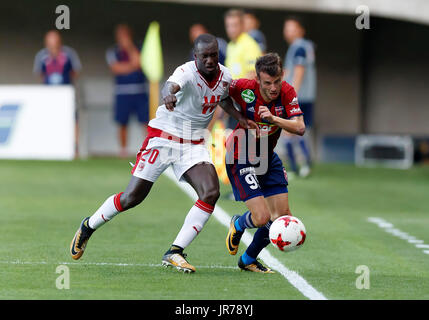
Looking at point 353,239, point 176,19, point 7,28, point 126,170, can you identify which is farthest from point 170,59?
point 353,239

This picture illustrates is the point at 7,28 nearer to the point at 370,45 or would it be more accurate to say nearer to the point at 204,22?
the point at 204,22

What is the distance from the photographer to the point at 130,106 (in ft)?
74.2

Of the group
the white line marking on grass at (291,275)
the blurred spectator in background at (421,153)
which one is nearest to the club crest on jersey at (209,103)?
the white line marking on grass at (291,275)

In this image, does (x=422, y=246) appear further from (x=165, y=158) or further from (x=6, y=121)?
(x=6, y=121)

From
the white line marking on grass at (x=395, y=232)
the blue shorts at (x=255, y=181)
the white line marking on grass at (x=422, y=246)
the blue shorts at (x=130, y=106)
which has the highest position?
the blue shorts at (x=130, y=106)

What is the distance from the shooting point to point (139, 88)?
22234 millimetres

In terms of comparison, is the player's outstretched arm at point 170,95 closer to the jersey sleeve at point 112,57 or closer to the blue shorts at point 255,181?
the blue shorts at point 255,181

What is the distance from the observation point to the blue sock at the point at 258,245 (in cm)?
818

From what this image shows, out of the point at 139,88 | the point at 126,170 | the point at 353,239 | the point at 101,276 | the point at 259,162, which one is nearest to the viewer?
the point at 101,276

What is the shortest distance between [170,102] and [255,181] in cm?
114

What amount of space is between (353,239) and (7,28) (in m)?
14.8

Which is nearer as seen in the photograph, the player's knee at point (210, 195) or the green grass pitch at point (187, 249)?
→ the green grass pitch at point (187, 249)

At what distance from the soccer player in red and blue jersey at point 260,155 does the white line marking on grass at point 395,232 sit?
236 centimetres

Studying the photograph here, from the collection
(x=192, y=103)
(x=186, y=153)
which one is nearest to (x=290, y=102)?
(x=192, y=103)
